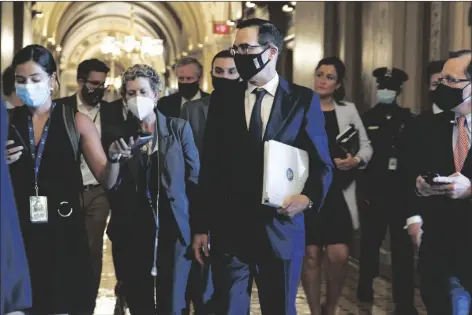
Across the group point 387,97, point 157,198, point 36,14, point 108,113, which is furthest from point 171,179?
point 36,14

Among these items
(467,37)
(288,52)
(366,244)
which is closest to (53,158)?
(366,244)

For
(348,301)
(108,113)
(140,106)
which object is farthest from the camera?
(348,301)

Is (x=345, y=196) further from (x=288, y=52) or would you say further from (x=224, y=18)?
(x=224, y=18)

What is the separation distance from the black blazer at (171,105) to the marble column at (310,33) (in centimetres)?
396

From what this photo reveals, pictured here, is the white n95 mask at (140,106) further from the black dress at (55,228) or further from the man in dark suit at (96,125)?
the man in dark suit at (96,125)

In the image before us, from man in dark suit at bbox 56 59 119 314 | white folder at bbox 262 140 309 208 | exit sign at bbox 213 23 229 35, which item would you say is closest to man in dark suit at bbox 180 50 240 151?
man in dark suit at bbox 56 59 119 314

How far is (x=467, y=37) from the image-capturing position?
8.36 metres

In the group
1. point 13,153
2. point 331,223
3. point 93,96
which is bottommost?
point 331,223

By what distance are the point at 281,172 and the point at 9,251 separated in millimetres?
1701

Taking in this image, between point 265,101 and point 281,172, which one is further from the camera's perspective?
point 265,101

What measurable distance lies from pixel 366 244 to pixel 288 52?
8.03 m

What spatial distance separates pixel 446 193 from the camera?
14.3 feet

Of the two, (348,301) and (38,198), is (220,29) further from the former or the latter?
(38,198)

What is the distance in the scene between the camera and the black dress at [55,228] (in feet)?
13.3
